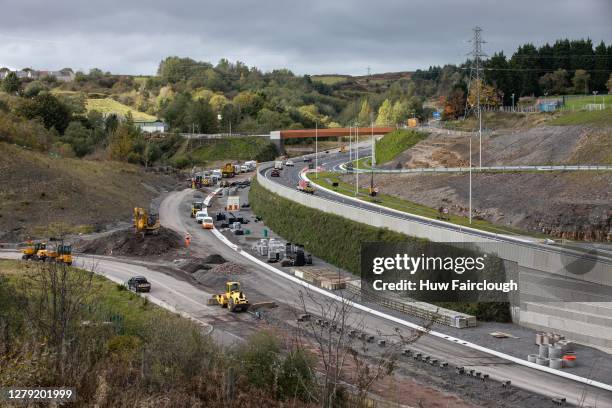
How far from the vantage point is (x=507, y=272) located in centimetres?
4575

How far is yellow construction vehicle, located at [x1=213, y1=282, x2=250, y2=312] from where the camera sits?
46.8 metres

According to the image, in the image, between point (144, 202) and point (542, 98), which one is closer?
point (144, 202)

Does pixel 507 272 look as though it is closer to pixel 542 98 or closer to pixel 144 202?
pixel 144 202

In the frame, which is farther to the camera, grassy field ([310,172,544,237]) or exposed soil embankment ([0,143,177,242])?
exposed soil embankment ([0,143,177,242])

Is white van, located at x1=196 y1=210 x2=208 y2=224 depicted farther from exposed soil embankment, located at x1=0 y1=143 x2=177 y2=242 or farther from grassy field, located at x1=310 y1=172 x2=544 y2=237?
grassy field, located at x1=310 y1=172 x2=544 y2=237

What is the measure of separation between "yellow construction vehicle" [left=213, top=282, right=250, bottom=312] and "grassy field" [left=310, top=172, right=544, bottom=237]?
2253 cm

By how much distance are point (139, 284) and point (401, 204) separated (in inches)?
1360

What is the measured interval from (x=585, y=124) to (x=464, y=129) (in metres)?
27.8

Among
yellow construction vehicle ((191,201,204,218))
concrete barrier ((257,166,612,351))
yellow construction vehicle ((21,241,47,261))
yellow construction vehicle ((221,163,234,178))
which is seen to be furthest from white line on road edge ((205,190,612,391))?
yellow construction vehicle ((221,163,234,178))

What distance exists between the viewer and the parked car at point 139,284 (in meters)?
51.1

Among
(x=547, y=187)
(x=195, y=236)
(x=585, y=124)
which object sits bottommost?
(x=195, y=236)

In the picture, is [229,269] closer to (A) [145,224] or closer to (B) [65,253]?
(B) [65,253]

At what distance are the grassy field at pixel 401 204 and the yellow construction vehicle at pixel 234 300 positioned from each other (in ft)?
73.9

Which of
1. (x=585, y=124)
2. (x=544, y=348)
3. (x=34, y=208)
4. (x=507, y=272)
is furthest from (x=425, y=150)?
(x=544, y=348)
